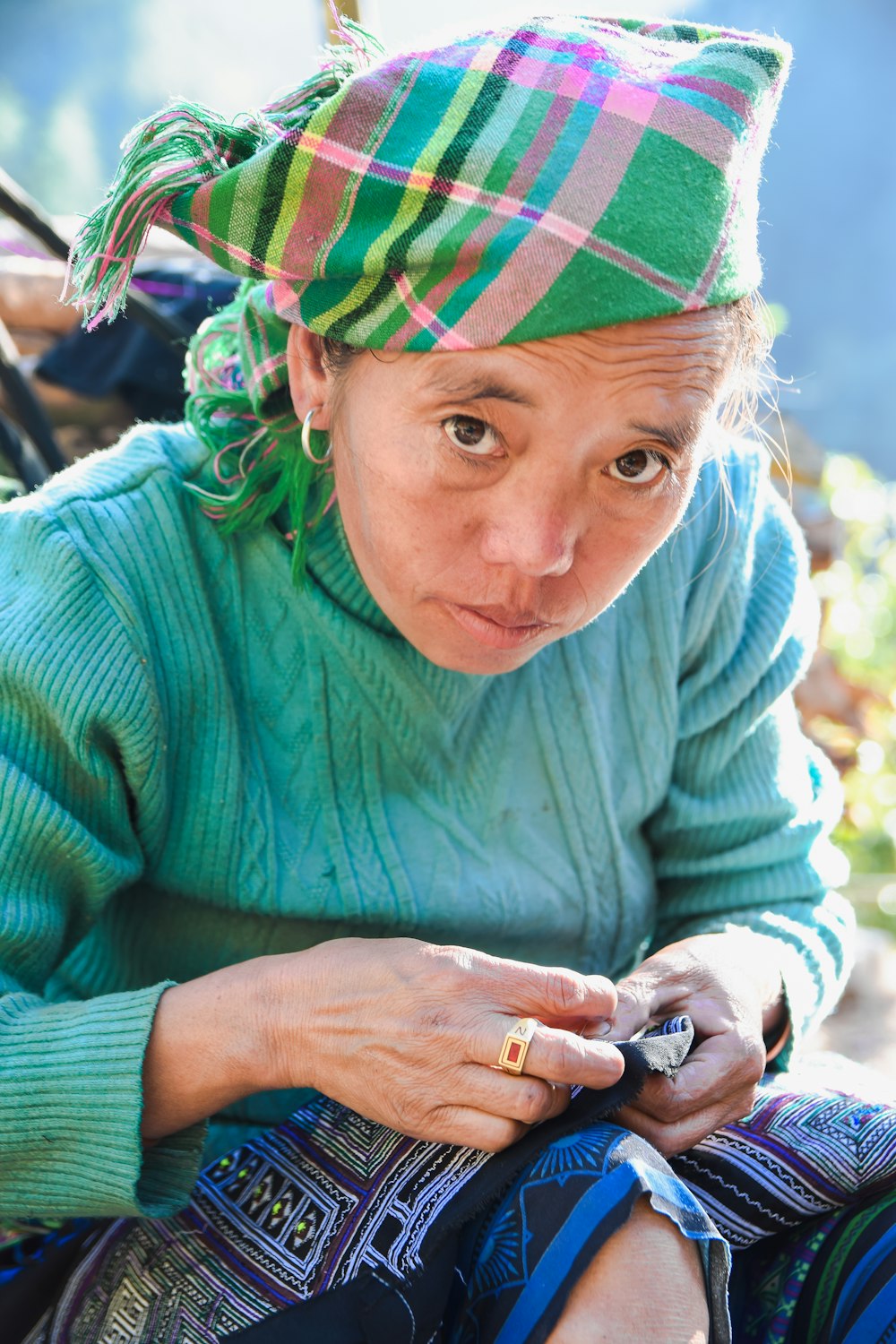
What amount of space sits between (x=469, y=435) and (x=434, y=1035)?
2.03 ft

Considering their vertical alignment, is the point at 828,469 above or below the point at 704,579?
below

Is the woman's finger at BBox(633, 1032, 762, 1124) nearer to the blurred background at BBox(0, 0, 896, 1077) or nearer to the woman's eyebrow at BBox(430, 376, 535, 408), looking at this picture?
the woman's eyebrow at BBox(430, 376, 535, 408)

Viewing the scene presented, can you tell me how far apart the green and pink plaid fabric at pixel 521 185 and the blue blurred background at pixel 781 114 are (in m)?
5.89

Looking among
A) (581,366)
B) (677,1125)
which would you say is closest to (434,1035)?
(677,1125)

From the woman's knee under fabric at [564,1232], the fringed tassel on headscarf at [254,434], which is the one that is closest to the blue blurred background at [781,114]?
the fringed tassel on headscarf at [254,434]

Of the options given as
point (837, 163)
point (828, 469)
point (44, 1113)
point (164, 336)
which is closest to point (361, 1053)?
point (44, 1113)

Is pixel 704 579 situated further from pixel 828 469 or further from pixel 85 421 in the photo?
pixel 828 469

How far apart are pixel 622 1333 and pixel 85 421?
9.31ft

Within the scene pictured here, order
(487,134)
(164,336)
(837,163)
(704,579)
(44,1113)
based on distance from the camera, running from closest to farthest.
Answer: (487,134) < (44,1113) < (704,579) < (164,336) < (837,163)

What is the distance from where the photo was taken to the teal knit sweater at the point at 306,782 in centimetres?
142

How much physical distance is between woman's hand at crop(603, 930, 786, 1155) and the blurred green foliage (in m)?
2.79

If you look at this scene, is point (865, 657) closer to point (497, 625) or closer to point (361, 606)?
point (361, 606)

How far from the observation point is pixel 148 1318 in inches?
53.2

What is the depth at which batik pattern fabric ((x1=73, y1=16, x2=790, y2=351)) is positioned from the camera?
4.12 ft
